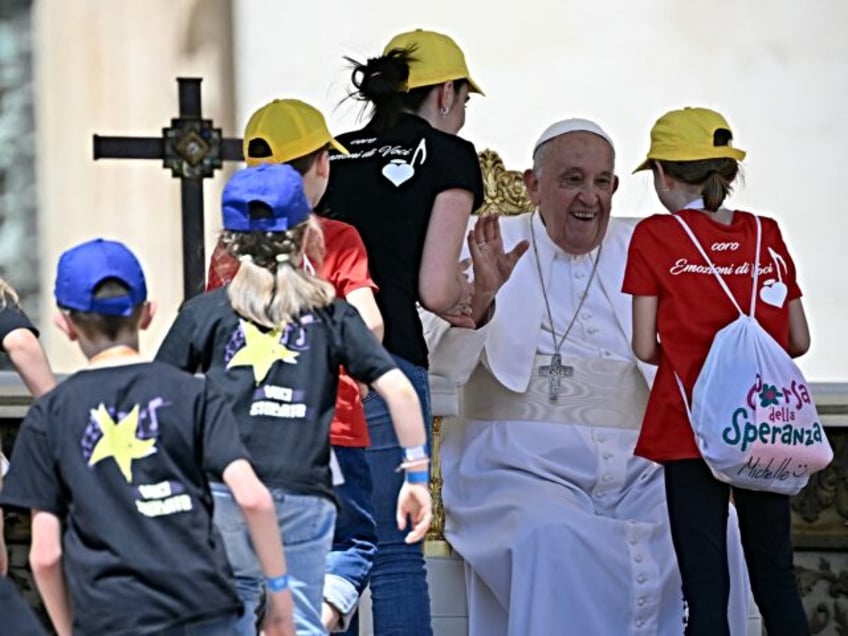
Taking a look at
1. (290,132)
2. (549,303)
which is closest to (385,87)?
(290,132)

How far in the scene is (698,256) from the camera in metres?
6.83

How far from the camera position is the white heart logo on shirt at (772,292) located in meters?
6.88

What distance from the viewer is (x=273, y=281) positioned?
579 cm

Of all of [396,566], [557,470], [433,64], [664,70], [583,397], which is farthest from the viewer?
[664,70]

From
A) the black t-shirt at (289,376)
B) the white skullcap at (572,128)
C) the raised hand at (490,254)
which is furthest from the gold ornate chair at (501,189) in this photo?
the black t-shirt at (289,376)

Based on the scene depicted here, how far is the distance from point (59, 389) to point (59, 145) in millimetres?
4010

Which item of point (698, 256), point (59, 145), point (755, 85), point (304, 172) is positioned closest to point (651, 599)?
point (698, 256)

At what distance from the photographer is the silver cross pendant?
7727mm

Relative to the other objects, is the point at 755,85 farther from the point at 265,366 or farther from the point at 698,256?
the point at 265,366

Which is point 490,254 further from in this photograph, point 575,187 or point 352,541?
point 352,541

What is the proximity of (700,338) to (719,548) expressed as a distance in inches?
21.8

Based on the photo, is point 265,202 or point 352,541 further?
point 352,541

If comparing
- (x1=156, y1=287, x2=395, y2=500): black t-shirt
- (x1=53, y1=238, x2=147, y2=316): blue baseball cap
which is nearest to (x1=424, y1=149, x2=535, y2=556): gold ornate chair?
(x1=156, y1=287, x2=395, y2=500): black t-shirt

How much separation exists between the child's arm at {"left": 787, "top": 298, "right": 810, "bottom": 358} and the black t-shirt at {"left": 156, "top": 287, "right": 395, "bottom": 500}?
166 centimetres
